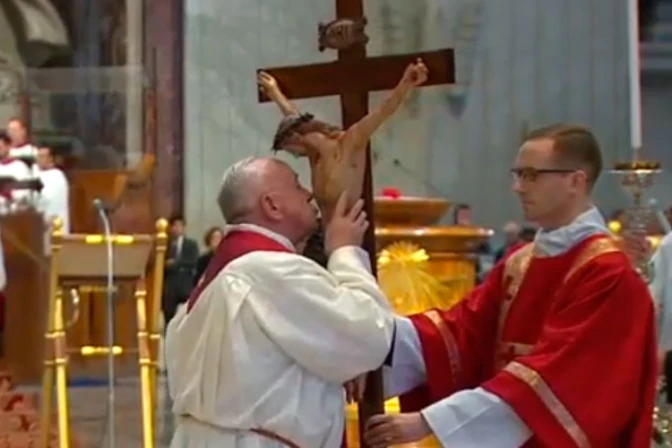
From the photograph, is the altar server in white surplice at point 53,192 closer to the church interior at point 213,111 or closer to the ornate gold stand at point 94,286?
the church interior at point 213,111

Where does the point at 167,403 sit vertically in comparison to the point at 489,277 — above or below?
below

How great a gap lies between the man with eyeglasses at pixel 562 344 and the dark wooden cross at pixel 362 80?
3.9 inches

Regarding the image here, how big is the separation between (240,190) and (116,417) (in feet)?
17.4

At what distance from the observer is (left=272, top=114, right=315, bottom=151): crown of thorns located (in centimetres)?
332

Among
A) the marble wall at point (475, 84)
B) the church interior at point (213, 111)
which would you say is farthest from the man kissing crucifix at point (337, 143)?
the marble wall at point (475, 84)

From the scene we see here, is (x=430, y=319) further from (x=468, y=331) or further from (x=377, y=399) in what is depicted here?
Result: (x=377, y=399)

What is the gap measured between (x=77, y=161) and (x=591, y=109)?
4.72m

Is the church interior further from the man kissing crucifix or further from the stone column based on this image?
the man kissing crucifix

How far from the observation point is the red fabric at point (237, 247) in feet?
11.0

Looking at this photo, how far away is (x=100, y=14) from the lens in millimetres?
14164

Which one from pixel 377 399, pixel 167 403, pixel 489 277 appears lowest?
pixel 167 403

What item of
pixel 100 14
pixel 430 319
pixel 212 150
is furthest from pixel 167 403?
pixel 100 14

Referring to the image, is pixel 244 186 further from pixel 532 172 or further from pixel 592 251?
pixel 592 251

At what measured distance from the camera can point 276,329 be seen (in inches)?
128
